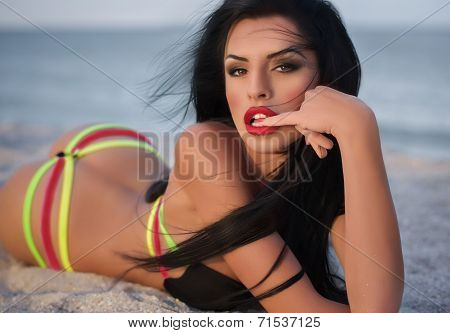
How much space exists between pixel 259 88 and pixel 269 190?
1.69 feet

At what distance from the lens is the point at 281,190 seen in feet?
8.82

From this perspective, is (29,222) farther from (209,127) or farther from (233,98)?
(233,98)

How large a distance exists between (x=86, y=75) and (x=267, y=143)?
16622 millimetres

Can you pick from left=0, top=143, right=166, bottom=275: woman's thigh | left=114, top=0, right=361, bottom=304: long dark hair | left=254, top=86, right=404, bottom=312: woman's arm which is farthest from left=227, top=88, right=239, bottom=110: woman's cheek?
left=0, top=143, right=166, bottom=275: woman's thigh

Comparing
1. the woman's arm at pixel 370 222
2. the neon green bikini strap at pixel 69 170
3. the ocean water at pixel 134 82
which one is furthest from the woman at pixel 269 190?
the ocean water at pixel 134 82

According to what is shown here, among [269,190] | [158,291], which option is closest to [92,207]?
[158,291]

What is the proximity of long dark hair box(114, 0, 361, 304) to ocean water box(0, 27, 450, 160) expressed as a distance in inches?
43.9

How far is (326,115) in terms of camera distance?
222cm

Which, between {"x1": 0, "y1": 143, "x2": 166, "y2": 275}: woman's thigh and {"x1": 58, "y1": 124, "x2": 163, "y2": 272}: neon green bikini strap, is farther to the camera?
{"x1": 58, "y1": 124, "x2": 163, "y2": 272}: neon green bikini strap

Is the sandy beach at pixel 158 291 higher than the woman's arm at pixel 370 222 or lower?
lower

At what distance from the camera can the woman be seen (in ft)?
7.03

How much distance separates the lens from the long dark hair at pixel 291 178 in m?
2.53

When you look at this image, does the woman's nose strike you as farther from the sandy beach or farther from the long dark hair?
the sandy beach

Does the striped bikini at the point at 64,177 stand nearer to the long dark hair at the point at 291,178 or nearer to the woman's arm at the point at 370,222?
the long dark hair at the point at 291,178
